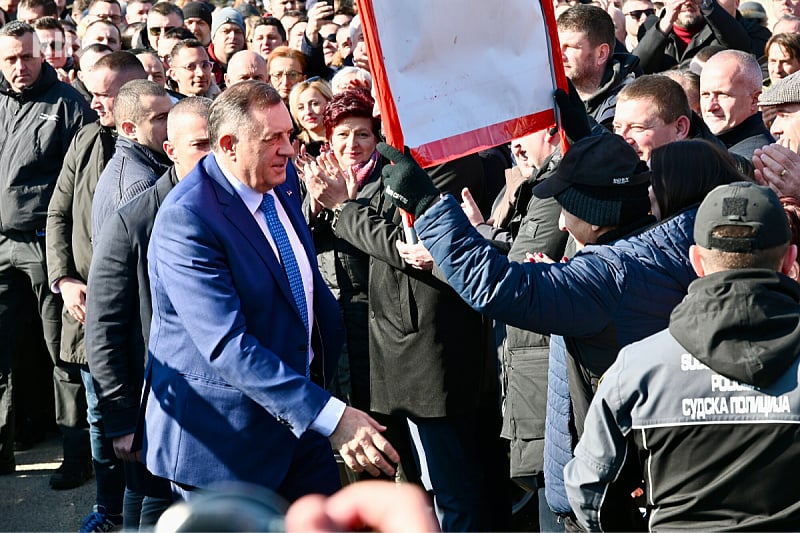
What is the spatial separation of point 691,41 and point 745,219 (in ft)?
19.5

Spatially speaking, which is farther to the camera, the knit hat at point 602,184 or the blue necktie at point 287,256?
the blue necktie at point 287,256

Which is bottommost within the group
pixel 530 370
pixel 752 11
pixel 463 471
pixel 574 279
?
pixel 463 471

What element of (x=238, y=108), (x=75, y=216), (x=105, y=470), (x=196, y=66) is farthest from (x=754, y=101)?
(x=196, y=66)

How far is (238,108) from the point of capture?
13.8 ft

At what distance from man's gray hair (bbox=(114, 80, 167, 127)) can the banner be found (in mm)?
1914

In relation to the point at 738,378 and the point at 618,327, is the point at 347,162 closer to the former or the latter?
the point at 618,327

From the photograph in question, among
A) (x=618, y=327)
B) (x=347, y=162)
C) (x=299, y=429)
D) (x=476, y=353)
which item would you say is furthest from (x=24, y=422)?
(x=618, y=327)

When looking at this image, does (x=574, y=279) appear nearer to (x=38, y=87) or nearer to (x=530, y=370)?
(x=530, y=370)

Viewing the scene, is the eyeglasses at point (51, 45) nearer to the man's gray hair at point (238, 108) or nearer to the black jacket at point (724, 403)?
the man's gray hair at point (238, 108)

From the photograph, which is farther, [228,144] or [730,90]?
[730,90]

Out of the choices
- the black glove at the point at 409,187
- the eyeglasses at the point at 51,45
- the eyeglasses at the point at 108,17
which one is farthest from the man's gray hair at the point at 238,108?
the eyeglasses at the point at 108,17

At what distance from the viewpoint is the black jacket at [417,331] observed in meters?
5.07

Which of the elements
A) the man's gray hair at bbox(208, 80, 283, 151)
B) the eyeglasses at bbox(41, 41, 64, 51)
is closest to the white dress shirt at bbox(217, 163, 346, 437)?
the man's gray hair at bbox(208, 80, 283, 151)

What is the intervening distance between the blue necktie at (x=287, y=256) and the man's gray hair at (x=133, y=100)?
1693 mm
